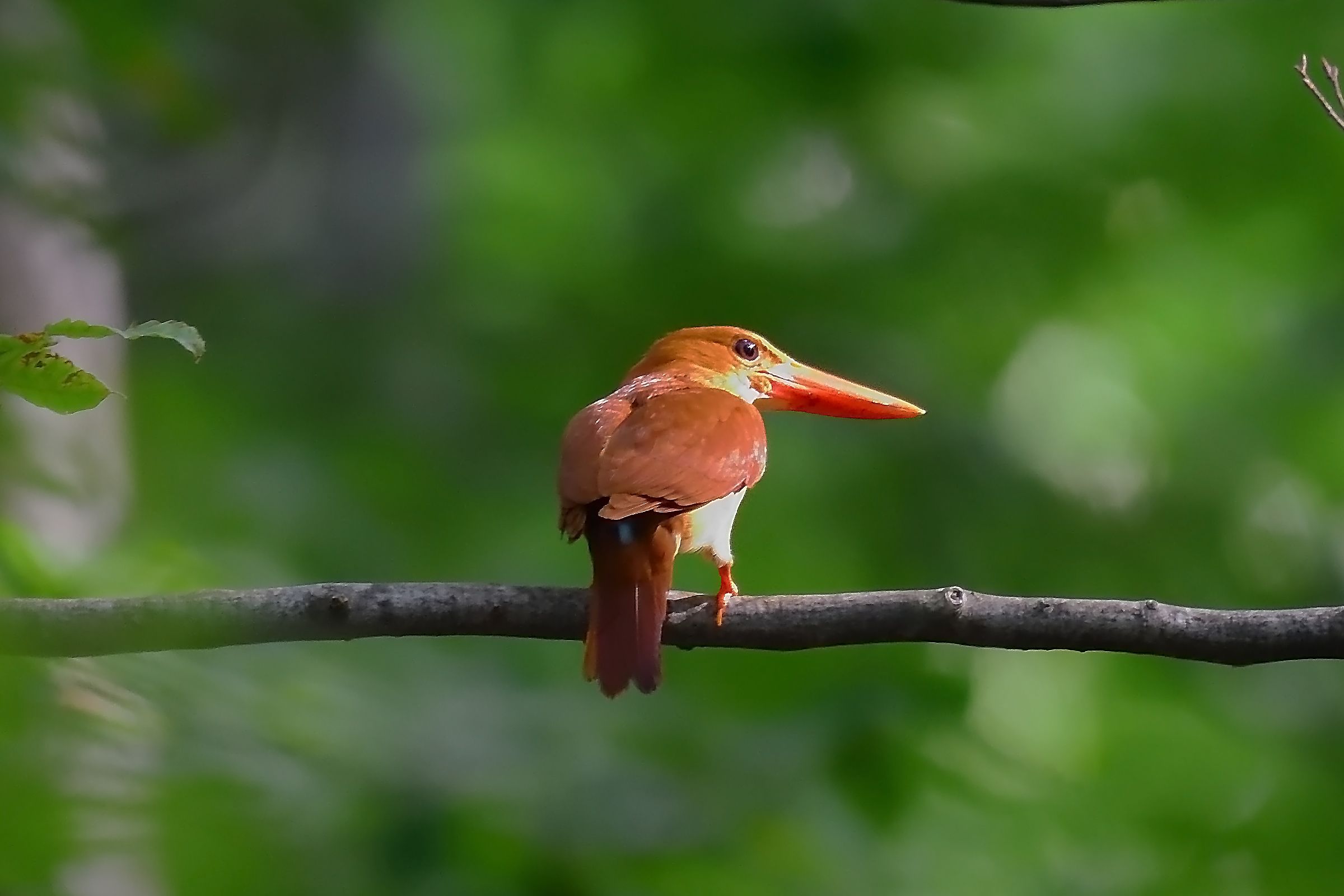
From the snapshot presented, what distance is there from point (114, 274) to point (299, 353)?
8.86 ft

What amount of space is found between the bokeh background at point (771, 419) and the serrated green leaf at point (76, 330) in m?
0.21

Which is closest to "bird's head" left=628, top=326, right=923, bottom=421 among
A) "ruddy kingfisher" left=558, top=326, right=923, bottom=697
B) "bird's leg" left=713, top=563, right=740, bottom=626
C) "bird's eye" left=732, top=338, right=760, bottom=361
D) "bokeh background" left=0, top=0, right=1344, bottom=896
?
"bird's eye" left=732, top=338, right=760, bottom=361

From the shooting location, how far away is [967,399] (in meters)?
6.96

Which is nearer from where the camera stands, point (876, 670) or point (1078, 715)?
point (876, 670)

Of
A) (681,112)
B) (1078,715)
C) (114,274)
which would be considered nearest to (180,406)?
(114,274)

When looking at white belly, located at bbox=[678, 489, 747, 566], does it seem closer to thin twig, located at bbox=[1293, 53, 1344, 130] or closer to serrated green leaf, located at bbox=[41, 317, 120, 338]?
thin twig, located at bbox=[1293, 53, 1344, 130]

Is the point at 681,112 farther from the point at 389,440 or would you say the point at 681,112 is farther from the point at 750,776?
the point at 750,776

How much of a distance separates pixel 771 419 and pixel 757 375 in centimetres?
321

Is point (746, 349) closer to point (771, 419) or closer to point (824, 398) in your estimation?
point (824, 398)

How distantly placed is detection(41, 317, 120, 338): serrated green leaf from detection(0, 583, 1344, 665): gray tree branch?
67 centimetres

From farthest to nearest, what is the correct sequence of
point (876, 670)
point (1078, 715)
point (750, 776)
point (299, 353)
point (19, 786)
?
1. point (299, 353)
2. point (1078, 715)
3. point (876, 670)
4. point (750, 776)
5. point (19, 786)

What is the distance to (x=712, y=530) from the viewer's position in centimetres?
319

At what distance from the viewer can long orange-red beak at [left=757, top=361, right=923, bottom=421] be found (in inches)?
155

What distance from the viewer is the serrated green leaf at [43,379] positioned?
154 cm
